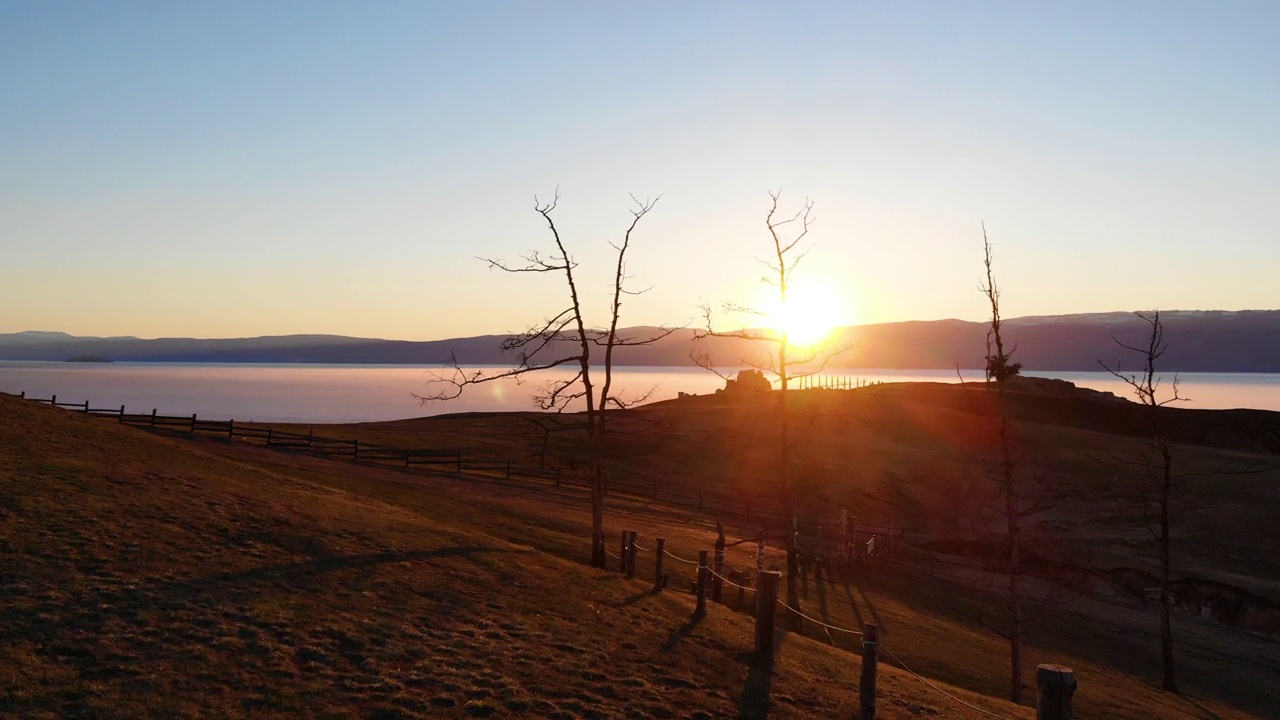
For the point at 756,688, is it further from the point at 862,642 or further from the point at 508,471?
→ the point at 508,471

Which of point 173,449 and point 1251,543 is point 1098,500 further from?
point 173,449

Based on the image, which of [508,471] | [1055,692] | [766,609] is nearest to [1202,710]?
[766,609]

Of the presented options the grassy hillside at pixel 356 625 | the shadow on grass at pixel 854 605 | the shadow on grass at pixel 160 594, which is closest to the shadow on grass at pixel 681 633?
the grassy hillside at pixel 356 625

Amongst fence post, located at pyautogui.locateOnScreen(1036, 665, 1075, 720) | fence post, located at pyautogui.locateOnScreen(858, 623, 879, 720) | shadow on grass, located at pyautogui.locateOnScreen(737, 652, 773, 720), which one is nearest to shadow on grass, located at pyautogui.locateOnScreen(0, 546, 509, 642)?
shadow on grass, located at pyautogui.locateOnScreen(737, 652, 773, 720)

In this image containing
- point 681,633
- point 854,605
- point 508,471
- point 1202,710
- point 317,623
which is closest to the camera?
point 317,623

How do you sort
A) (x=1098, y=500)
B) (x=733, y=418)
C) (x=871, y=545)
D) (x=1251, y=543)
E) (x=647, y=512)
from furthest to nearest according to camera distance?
(x=733, y=418)
(x=1098, y=500)
(x=1251, y=543)
(x=647, y=512)
(x=871, y=545)

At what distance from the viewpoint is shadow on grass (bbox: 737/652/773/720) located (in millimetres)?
13656

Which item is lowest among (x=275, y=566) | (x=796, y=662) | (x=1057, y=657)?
(x=1057, y=657)

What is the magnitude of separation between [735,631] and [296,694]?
9386 mm

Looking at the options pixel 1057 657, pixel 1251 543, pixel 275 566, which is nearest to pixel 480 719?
pixel 275 566

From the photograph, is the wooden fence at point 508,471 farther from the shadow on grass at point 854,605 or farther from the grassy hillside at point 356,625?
the grassy hillside at point 356,625

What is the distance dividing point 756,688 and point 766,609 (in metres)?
2.09

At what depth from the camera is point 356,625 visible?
48.4 ft

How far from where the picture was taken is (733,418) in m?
86.1
